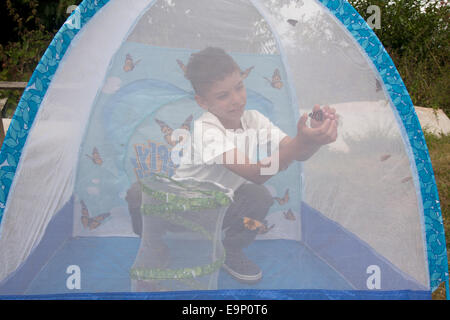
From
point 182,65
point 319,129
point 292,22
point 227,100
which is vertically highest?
point 292,22

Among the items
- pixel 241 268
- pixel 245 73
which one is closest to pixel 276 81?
pixel 245 73

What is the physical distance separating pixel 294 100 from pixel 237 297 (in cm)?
68

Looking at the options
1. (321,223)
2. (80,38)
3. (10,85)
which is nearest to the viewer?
(80,38)

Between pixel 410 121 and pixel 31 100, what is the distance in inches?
47.9

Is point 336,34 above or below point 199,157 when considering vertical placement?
above

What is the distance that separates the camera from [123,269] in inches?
52.3

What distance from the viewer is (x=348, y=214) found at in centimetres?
136

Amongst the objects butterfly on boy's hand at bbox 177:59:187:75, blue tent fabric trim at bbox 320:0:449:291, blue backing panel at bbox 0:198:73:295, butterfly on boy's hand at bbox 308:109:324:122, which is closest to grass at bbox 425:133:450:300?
blue tent fabric trim at bbox 320:0:449:291

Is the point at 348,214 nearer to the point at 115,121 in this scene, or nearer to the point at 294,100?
the point at 294,100

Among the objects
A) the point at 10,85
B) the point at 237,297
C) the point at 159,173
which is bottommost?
the point at 237,297

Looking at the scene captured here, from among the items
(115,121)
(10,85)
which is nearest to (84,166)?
(115,121)

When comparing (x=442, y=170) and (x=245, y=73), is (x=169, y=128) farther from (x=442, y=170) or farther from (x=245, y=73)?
(x=442, y=170)

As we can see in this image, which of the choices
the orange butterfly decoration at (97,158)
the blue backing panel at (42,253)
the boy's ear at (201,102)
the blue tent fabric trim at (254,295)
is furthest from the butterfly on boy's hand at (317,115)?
the blue backing panel at (42,253)

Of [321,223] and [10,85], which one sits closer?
[321,223]
